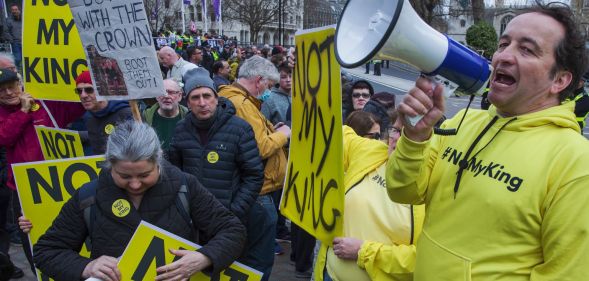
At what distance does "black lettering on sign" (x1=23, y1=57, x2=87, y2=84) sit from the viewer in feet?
12.2

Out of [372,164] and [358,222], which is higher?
[372,164]

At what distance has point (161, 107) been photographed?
4102 millimetres

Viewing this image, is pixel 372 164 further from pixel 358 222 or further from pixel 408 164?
pixel 408 164

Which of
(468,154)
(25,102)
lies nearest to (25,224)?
(25,102)

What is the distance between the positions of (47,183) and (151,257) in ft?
4.29

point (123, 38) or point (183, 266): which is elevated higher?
point (123, 38)

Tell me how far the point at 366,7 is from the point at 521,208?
76 centimetres

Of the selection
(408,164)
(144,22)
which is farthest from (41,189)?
(408,164)

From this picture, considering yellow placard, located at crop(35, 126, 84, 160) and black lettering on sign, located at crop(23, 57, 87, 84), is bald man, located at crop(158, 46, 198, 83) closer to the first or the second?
black lettering on sign, located at crop(23, 57, 87, 84)

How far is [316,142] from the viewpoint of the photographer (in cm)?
223

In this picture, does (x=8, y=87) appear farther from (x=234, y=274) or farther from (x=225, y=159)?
(x=234, y=274)

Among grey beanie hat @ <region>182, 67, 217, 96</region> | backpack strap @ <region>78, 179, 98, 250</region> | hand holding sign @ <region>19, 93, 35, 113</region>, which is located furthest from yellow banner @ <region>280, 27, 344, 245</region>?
hand holding sign @ <region>19, 93, 35, 113</region>

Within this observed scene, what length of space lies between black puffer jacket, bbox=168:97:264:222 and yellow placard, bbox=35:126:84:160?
0.73 meters

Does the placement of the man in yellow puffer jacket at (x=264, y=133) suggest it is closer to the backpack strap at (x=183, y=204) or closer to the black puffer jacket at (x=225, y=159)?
the black puffer jacket at (x=225, y=159)
